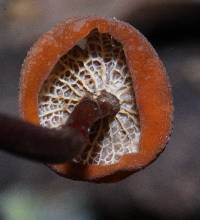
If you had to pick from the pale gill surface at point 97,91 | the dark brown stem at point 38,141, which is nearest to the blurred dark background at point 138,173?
the pale gill surface at point 97,91

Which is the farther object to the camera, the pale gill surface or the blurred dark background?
the blurred dark background

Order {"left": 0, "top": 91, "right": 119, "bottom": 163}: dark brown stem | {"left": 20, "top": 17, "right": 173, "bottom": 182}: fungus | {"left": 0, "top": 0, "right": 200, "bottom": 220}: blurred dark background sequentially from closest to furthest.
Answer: {"left": 0, "top": 91, "right": 119, "bottom": 163}: dark brown stem < {"left": 20, "top": 17, "right": 173, "bottom": 182}: fungus < {"left": 0, "top": 0, "right": 200, "bottom": 220}: blurred dark background

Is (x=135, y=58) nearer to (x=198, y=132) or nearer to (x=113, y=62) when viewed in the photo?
(x=113, y=62)

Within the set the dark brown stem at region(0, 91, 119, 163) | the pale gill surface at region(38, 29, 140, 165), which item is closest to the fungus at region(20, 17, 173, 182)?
the pale gill surface at region(38, 29, 140, 165)

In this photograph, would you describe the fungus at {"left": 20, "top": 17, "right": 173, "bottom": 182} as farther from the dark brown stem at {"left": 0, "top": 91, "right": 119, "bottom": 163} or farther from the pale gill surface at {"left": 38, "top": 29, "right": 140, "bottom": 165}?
the dark brown stem at {"left": 0, "top": 91, "right": 119, "bottom": 163}

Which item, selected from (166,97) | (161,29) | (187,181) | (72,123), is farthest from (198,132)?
(72,123)

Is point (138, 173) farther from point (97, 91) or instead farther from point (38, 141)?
point (38, 141)

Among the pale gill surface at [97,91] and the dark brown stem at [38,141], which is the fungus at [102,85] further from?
the dark brown stem at [38,141]
